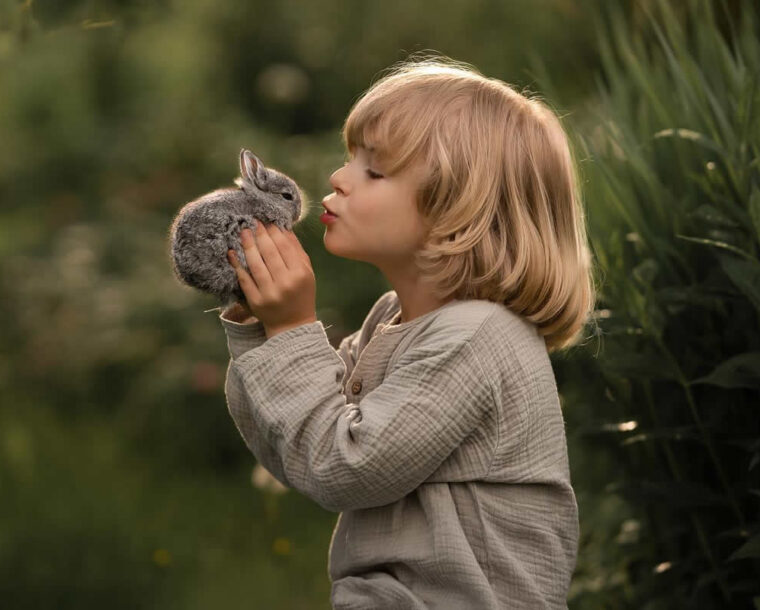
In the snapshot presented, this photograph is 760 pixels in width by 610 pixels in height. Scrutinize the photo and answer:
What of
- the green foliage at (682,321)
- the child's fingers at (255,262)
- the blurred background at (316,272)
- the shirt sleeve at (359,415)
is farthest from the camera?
the blurred background at (316,272)

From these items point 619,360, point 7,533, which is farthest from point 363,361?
point 7,533

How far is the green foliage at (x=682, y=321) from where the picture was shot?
2.46 meters

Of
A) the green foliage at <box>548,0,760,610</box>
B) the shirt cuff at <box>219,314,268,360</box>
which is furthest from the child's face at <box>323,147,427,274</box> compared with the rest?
the green foliage at <box>548,0,760,610</box>

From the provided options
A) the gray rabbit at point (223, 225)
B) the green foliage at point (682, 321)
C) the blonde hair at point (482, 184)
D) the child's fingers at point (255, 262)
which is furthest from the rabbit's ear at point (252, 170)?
the green foliage at point (682, 321)

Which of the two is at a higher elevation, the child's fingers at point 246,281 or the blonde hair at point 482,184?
the blonde hair at point 482,184

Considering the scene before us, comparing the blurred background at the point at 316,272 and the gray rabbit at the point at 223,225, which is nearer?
the gray rabbit at the point at 223,225

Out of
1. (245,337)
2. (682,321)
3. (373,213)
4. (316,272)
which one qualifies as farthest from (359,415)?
(316,272)

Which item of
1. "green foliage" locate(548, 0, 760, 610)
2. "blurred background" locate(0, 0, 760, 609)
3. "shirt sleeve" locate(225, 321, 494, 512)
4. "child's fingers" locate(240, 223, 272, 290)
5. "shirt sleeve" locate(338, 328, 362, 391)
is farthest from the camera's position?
"blurred background" locate(0, 0, 760, 609)

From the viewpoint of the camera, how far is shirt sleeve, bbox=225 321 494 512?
1833 mm

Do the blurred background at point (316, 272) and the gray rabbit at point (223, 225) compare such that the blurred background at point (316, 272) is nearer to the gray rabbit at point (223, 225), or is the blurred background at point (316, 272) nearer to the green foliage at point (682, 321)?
the green foliage at point (682, 321)

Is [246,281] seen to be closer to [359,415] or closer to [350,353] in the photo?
[359,415]

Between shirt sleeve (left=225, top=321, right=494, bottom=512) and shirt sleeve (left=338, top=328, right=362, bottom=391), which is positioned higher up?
shirt sleeve (left=225, top=321, right=494, bottom=512)

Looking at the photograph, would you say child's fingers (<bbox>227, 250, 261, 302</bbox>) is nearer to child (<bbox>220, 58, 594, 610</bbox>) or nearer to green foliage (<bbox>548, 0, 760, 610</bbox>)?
child (<bbox>220, 58, 594, 610</bbox>)

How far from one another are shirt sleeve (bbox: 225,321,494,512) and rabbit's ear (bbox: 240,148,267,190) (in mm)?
286
